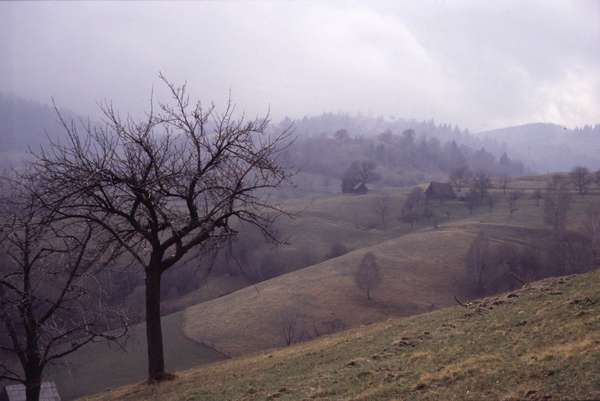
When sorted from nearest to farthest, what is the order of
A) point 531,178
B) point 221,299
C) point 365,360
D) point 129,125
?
point 365,360 → point 129,125 → point 221,299 → point 531,178

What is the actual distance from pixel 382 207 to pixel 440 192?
12.0 metres

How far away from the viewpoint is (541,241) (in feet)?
183

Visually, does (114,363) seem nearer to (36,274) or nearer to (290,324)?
(290,324)

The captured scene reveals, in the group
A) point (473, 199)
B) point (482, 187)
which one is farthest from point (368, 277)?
point (482, 187)

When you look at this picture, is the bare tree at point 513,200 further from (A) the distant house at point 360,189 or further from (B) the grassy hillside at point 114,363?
(B) the grassy hillside at point 114,363

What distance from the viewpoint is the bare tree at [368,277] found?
48594 mm

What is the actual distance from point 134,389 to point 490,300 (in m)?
9.68

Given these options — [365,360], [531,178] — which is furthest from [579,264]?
[531,178]

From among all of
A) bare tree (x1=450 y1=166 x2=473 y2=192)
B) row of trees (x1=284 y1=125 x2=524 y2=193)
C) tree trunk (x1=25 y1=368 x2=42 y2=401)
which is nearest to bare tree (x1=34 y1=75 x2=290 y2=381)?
tree trunk (x1=25 y1=368 x2=42 y2=401)

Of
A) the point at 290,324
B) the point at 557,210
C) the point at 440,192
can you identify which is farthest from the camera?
the point at 440,192

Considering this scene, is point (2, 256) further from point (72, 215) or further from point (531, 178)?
point (531, 178)

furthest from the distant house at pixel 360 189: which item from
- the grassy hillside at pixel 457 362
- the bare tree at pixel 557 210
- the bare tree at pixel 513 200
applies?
the grassy hillside at pixel 457 362

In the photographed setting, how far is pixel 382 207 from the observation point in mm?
87750

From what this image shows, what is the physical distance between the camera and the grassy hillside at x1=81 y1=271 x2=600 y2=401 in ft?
22.0
